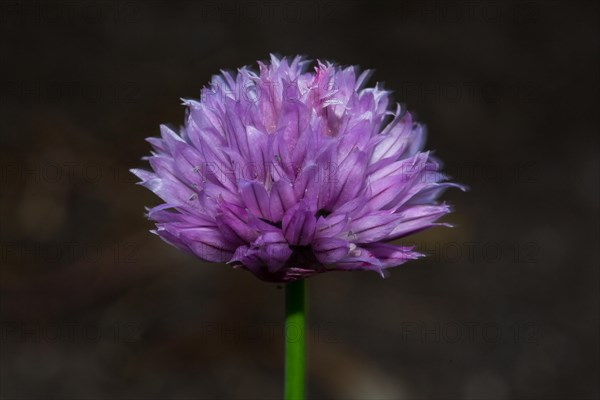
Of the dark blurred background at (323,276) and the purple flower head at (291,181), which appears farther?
the dark blurred background at (323,276)

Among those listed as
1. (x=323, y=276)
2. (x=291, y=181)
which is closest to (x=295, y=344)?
(x=291, y=181)

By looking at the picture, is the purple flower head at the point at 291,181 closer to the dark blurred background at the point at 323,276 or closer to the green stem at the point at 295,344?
the green stem at the point at 295,344

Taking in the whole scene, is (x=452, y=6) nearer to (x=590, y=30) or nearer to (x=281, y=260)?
(x=590, y=30)

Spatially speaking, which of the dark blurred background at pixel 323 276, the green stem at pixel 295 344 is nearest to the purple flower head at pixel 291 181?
the green stem at pixel 295 344

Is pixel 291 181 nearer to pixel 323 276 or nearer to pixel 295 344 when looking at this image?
pixel 295 344

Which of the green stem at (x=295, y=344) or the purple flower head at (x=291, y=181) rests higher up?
the purple flower head at (x=291, y=181)

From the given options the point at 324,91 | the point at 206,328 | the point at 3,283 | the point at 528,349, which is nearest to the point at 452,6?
the point at 528,349
